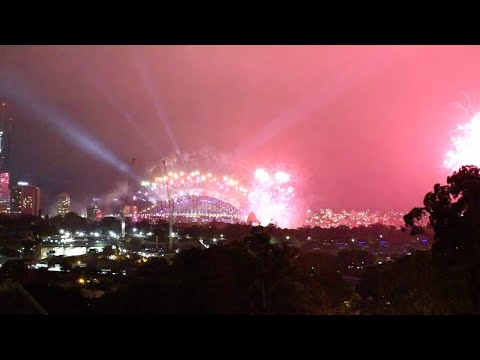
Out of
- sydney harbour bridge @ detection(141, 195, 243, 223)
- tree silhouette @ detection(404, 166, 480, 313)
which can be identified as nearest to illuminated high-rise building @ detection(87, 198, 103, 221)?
sydney harbour bridge @ detection(141, 195, 243, 223)

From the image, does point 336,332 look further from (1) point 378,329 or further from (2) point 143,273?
(2) point 143,273

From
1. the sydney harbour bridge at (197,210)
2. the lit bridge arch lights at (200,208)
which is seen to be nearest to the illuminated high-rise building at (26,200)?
the sydney harbour bridge at (197,210)

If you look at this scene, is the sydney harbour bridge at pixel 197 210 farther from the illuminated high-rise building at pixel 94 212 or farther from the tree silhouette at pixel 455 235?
the tree silhouette at pixel 455 235

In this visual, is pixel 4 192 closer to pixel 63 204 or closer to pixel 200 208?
pixel 63 204

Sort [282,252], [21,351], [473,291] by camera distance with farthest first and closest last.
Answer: [282,252]
[473,291]
[21,351]
